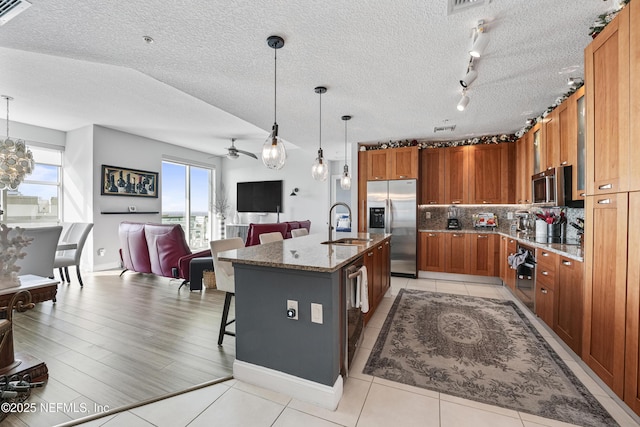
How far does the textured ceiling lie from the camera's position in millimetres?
1845

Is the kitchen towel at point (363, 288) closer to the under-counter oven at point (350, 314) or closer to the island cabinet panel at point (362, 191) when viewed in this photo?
the under-counter oven at point (350, 314)

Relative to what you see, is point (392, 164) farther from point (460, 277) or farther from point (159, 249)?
point (159, 249)

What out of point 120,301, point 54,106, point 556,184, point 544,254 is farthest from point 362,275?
point 54,106

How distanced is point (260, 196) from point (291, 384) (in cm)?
635

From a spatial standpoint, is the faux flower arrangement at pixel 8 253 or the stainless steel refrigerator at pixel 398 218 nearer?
the faux flower arrangement at pixel 8 253

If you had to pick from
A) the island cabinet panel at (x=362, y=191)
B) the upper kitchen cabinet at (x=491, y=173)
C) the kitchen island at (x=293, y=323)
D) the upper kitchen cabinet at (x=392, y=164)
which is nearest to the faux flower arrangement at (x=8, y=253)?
the kitchen island at (x=293, y=323)

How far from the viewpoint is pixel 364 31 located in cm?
204

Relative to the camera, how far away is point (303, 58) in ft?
7.88

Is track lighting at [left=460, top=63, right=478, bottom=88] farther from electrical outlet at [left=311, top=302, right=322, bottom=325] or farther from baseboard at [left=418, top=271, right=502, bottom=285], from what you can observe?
baseboard at [left=418, top=271, right=502, bottom=285]

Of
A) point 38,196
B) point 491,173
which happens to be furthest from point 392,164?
point 38,196

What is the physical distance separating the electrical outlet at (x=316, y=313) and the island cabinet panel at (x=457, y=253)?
150 inches

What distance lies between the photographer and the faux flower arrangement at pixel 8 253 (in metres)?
1.80

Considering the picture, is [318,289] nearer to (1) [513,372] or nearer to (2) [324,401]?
(2) [324,401]

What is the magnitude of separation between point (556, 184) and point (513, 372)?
2.07m
